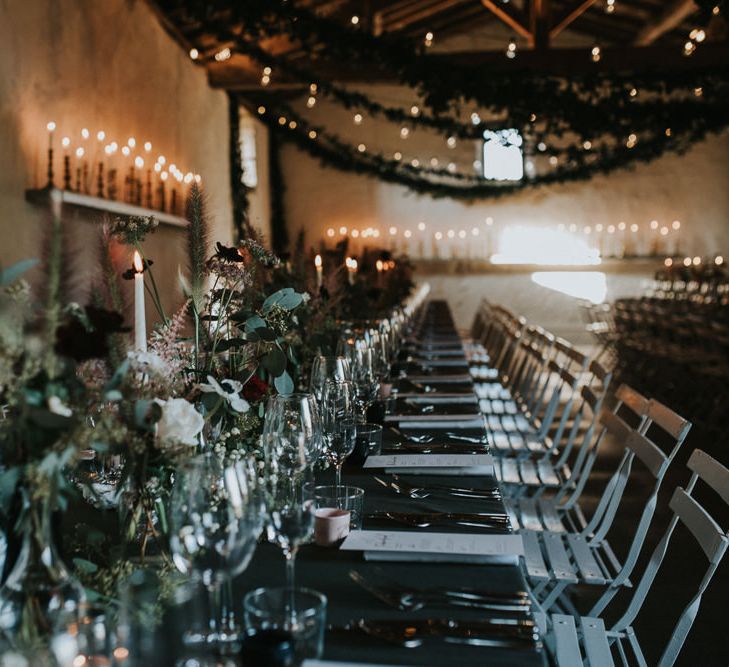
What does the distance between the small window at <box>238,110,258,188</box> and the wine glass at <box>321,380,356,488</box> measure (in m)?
10.5

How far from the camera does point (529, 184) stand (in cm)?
1310

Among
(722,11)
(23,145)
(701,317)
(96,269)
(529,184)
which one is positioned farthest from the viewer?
(529,184)

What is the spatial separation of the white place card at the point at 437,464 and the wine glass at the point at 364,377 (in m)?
0.23

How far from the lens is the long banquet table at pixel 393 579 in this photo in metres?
1.08

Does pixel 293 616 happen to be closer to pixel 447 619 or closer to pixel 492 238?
pixel 447 619

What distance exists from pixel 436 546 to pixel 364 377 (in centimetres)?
100

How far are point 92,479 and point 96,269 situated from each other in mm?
673

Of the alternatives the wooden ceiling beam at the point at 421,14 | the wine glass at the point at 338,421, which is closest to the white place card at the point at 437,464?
the wine glass at the point at 338,421

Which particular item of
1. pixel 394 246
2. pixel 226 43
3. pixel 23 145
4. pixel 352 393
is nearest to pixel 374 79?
pixel 226 43

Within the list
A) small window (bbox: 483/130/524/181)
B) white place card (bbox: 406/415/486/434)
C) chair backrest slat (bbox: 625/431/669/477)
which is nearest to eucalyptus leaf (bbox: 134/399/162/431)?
chair backrest slat (bbox: 625/431/669/477)

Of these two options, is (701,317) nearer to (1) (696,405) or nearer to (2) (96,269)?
(1) (696,405)

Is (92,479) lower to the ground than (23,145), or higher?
lower

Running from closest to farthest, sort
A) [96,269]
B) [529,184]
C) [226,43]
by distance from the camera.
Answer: [96,269] < [226,43] < [529,184]

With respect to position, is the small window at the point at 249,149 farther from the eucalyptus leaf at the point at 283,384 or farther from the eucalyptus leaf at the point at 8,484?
the eucalyptus leaf at the point at 8,484
